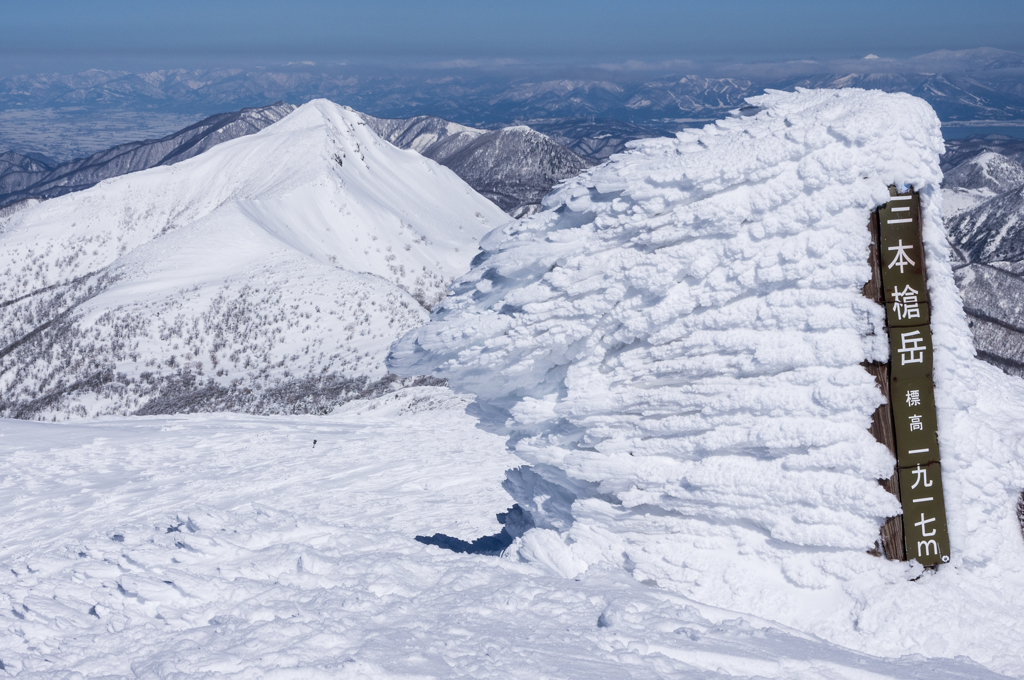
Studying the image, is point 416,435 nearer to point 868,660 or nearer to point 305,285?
point 868,660

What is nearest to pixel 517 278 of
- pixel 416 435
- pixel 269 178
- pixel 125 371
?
pixel 416 435

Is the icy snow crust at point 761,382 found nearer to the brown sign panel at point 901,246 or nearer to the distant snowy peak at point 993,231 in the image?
the brown sign panel at point 901,246

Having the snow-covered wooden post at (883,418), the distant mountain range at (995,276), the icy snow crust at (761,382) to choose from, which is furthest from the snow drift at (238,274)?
the distant mountain range at (995,276)

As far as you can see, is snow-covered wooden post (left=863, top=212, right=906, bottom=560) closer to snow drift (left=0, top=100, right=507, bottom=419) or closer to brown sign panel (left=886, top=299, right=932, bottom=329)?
brown sign panel (left=886, top=299, right=932, bottom=329)

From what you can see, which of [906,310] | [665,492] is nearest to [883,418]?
[906,310]

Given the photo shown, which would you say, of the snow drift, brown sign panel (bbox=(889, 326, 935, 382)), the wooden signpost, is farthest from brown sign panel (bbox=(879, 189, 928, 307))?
the snow drift
